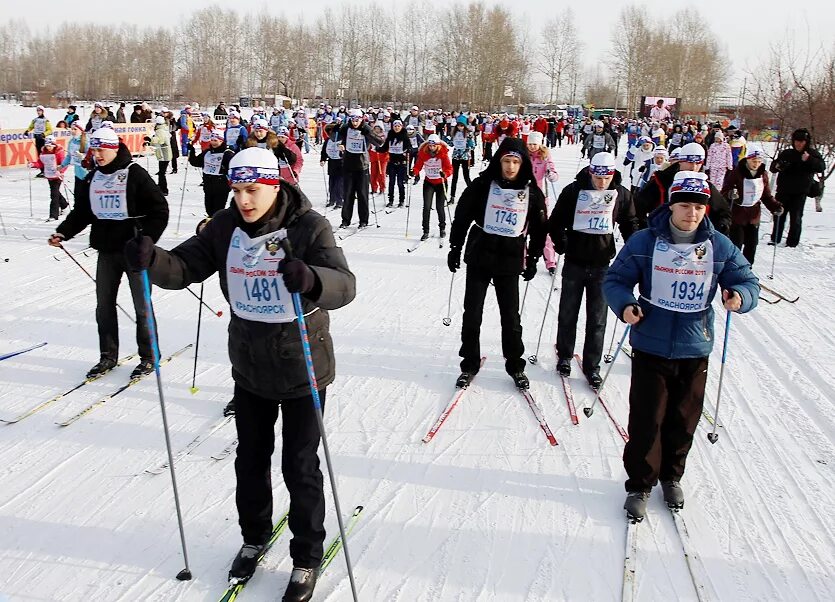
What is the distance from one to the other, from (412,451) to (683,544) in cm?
174

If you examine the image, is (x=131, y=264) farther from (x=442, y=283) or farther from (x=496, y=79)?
(x=496, y=79)

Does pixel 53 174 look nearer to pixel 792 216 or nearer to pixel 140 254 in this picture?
pixel 140 254

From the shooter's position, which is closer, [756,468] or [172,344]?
[756,468]

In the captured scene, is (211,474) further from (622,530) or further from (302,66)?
(302,66)

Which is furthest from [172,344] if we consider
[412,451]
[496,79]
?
[496,79]

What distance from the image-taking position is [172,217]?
13.1 meters

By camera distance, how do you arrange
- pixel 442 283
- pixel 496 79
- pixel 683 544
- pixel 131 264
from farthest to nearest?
1. pixel 496 79
2. pixel 442 283
3. pixel 683 544
4. pixel 131 264

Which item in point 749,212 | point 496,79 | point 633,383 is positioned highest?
point 496,79

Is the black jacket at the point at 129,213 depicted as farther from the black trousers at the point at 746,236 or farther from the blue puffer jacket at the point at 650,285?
the black trousers at the point at 746,236

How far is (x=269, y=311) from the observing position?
2.78 meters

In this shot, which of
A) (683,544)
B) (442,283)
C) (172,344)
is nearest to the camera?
(683,544)

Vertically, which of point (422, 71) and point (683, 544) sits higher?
point (422, 71)

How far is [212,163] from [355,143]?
259 cm

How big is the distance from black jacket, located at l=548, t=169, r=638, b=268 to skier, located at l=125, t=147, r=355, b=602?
296cm
